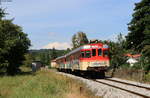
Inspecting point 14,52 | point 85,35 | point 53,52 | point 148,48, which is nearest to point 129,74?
point 148,48

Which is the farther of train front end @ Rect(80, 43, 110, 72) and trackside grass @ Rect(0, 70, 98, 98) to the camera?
train front end @ Rect(80, 43, 110, 72)

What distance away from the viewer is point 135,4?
34.5 m

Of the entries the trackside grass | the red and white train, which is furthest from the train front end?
the trackside grass

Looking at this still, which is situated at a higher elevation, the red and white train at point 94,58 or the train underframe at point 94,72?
the red and white train at point 94,58

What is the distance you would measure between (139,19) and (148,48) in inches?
296

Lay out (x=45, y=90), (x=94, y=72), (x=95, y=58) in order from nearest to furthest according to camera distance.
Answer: (x=45, y=90) < (x=95, y=58) < (x=94, y=72)

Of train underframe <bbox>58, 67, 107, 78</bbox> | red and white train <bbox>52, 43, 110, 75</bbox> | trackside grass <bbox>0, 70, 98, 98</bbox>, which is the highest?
red and white train <bbox>52, 43, 110, 75</bbox>

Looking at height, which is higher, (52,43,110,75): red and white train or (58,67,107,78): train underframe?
(52,43,110,75): red and white train

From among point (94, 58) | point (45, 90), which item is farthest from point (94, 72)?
point (45, 90)

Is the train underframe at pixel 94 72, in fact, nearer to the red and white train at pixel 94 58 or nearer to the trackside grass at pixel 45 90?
the red and white train at pixel 94 58

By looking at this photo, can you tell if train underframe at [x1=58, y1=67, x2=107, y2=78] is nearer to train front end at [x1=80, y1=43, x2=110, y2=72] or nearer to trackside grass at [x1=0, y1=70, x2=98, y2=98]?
train front end at [x1=80, y1=43, x2=110, y2=72]

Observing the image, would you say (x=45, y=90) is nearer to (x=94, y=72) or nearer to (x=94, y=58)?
(x=94, y=58)

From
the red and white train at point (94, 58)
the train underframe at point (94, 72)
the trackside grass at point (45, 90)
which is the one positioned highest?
the red and white train at point (94, 58)

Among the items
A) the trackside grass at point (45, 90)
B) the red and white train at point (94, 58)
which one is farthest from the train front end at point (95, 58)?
the trackside grass at point (45, 90)
